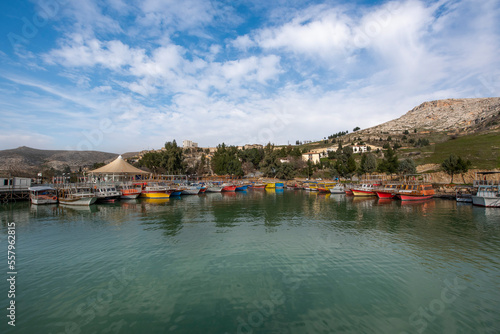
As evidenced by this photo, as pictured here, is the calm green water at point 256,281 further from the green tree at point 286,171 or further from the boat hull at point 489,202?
the green tree at point 286,171

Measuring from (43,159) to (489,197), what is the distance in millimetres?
161112

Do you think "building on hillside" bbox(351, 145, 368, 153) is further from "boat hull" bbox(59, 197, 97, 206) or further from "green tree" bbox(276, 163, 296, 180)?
"boat hull" bbox(59, 197, 97, 206)

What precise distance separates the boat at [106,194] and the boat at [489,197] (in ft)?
183

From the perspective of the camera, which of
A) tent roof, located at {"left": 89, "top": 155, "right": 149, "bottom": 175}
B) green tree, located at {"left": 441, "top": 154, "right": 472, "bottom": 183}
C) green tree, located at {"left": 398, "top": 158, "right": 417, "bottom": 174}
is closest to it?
tent roof, located at {"left": 89, "top": 155, "right": 149, "bottom": 175}

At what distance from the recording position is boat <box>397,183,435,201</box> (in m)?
40.5

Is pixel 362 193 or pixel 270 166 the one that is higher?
pixel 270 166

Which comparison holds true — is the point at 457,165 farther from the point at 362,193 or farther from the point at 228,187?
the point at 228,187

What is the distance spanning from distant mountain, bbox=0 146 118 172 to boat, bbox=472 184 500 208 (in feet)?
344

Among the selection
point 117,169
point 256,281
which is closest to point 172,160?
point 117,169

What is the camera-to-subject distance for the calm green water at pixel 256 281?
764 cm

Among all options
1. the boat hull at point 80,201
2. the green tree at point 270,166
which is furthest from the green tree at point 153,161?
the boat hull at point 80,201

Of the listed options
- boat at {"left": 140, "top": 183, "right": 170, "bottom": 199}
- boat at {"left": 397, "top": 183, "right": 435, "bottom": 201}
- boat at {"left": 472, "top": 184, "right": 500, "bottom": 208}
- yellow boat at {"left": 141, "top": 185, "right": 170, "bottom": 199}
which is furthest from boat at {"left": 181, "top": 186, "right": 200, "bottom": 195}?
boat at {"left": 472, "top": 184, "right": 500, "bottom": 208}

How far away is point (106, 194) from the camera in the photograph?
40000mm

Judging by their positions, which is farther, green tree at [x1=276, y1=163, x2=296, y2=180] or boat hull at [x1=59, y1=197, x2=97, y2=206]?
green tree at [x1=276, y1=163, x2=296, y2=180]
